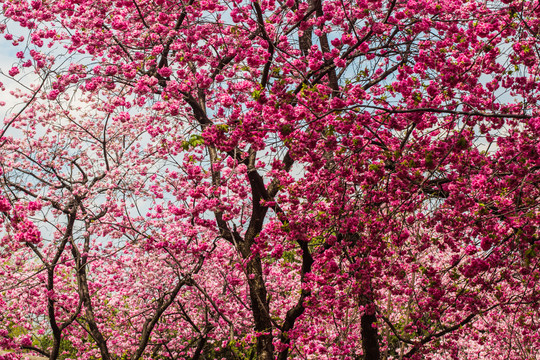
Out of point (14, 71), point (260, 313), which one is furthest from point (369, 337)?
point (14, 71)

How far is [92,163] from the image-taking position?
434 inches

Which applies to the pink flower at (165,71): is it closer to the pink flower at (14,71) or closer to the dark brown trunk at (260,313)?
the pink flower at (14,71)

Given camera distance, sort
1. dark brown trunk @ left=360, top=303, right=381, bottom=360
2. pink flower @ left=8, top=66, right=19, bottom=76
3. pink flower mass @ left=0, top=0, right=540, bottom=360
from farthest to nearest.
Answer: dark brown trunk @ left=360, top=303, right=381, bottom=360 → pink flower @ left=8, top=66, right=19, bottom=76 → pink flower mass @ left=0, top=0, right=540, bottom=360

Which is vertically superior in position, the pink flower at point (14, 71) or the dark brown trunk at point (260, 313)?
the pink flower at point (14, 71)

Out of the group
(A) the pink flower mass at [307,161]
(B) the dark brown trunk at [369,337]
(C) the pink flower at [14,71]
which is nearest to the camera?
(A) the pink flower mass at [307,161]

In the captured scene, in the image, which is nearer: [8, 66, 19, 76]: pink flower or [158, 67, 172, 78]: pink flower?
[158, 67, 172, 78]: pink flower

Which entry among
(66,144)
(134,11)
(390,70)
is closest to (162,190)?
(66,144)

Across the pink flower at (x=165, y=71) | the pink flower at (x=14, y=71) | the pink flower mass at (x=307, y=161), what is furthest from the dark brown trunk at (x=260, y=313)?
the pink flower at (x=14, y=71)

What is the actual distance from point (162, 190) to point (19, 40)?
4210 mm

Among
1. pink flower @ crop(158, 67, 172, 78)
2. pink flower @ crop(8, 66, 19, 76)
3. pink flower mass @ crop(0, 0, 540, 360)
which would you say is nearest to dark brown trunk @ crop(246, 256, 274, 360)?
pink flower mass @ crop(0, 0, 540, 360)

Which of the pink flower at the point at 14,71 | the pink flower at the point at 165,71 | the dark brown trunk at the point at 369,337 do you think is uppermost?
the pink flower at the point at 14,71

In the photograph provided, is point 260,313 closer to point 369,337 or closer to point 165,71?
point 369,337

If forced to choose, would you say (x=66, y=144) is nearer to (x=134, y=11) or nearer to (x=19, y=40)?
(x=19, y=40)

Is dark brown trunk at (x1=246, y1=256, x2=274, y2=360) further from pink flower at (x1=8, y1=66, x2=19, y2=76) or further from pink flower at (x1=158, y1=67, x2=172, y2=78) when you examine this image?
pink flower at (x1=8, y1=66, x2=19, y2=76)
